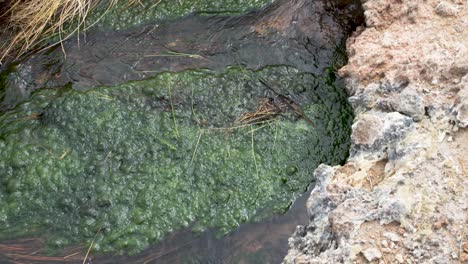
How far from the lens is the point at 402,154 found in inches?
69.1

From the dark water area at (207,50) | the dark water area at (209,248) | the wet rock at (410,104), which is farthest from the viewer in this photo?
the dark water area at (207,50)

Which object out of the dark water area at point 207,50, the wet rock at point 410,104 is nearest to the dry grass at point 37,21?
the dark water area at point 207,50

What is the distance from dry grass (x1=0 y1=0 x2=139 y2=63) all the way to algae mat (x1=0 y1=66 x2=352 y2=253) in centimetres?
30

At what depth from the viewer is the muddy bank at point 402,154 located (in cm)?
159

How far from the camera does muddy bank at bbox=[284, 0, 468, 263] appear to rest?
1587mm

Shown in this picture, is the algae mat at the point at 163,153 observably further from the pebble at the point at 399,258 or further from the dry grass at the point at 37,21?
the pebble at the point at 399,258

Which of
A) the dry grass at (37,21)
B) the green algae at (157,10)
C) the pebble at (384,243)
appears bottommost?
the pebble at (384,243)

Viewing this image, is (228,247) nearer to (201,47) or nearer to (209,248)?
(209,248)

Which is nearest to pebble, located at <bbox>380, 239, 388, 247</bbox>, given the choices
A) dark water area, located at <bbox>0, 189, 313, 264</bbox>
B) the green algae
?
dark water area, located at <bbox>0, 189, 313, 264</bbox>

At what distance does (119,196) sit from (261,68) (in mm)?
869

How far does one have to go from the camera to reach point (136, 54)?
2459 mm

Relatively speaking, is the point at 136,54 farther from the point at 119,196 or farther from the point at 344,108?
the point at 344,108

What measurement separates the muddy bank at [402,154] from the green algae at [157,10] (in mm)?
627

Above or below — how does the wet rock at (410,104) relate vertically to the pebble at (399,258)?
above
